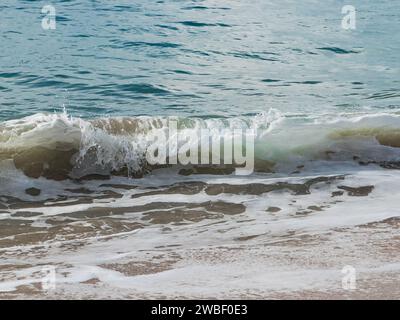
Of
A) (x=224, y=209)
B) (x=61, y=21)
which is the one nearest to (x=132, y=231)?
(x=224, y=209)

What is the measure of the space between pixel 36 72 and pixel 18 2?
17.6 ft

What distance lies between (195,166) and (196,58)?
5007 millimetres

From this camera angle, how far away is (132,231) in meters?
4.59

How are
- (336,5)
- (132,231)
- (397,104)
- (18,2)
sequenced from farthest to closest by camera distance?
1. (336,5)
2. (18,2)
3. (397,104)
4. (132,231)

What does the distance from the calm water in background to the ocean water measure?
0.05 metres

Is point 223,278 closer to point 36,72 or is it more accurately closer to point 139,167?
point 139,167

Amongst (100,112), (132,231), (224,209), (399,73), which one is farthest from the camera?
(399,73)

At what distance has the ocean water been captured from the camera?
3748mm

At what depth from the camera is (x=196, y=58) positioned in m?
10.9
